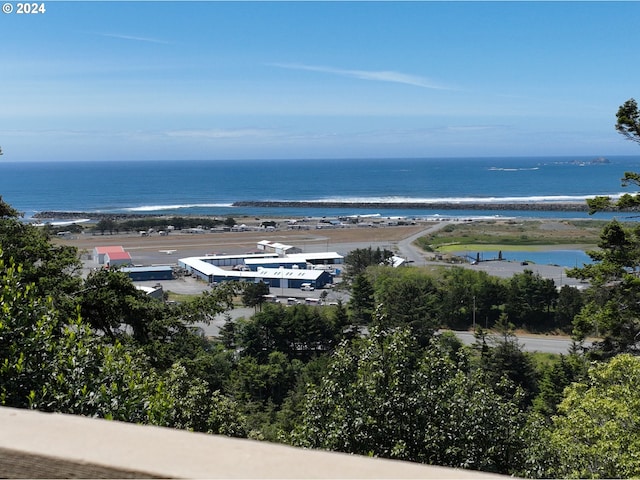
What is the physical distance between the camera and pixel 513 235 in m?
65.2

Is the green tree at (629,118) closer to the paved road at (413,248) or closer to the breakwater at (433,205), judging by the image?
the paved road at (413,248)

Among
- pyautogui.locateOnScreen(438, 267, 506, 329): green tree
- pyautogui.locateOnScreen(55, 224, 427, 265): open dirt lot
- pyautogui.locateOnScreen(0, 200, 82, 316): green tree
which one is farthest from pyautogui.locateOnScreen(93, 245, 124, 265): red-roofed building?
pyautogui.locateOnScreen(0, 200, 82, 316): green tree

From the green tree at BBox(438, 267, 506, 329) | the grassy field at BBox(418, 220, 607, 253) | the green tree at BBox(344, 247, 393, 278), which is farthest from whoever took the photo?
the grassy field at BBox(418, 220, 607, 253)

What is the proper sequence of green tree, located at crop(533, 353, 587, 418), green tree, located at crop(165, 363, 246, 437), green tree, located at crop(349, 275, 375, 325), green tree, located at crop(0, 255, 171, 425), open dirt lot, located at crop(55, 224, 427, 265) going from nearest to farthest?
1. green tree, located at crop(0, 255, 171, 425)
2. green tree, located at crop(165, 363, 246, 437)
3. green tree, located at crop(533, 353, 587, 418)
4. green tree, located at crop(349, 275, 375, 325)
5. open dirt lot, located at crop(55, 224, 427, 265)

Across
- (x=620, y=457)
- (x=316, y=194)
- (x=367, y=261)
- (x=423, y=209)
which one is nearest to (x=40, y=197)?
(x=316, y=194)

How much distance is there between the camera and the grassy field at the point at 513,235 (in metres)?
59.1

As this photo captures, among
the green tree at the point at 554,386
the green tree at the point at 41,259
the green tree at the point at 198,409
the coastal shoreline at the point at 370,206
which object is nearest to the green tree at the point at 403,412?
the green tree at the point at 198,409

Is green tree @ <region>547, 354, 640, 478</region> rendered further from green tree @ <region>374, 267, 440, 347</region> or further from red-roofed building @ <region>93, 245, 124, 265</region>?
red-roofed building @ <region>93, 245, 124, 265</region>

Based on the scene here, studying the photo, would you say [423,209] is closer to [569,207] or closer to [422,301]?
[569,207]

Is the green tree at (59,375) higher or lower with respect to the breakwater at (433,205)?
higher

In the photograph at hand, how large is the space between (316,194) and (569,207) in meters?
51.8

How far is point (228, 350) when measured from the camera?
2642 centimetres

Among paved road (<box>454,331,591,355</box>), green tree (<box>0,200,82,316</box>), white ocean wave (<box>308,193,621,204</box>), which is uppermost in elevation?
green tree (<box>0,200,82,316</box>)

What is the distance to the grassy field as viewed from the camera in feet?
194
